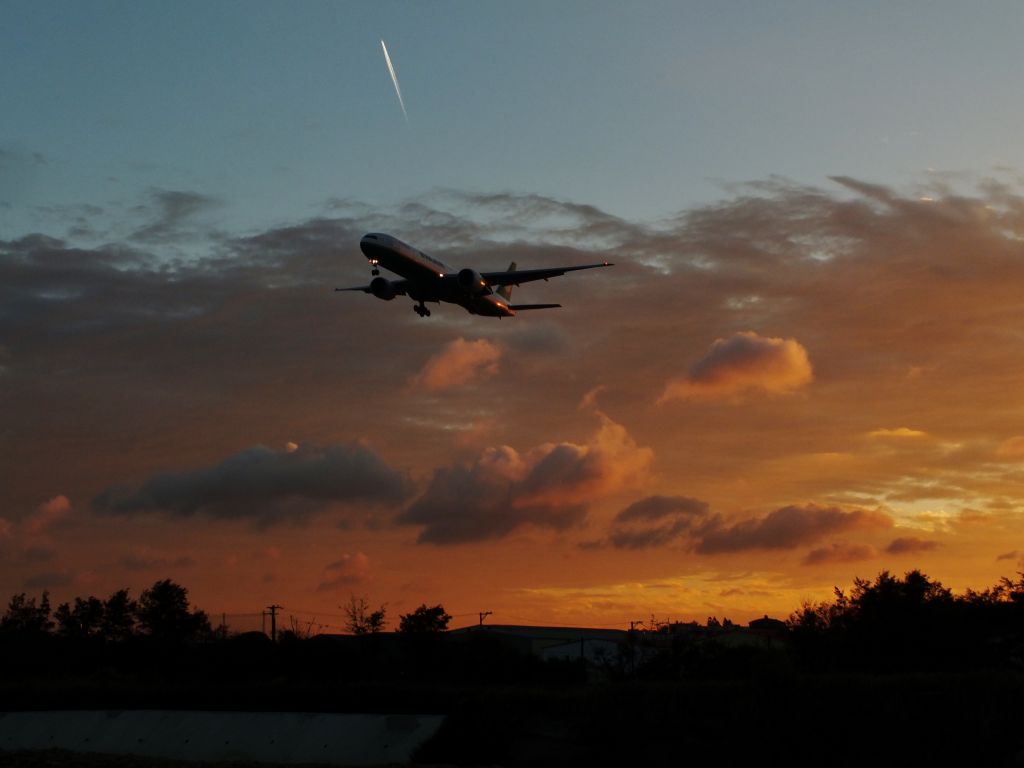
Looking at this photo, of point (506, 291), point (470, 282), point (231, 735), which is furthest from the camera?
point (506, 291)

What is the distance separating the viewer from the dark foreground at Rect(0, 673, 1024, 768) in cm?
3030

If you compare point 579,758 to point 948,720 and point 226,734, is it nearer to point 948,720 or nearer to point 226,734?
point 948,720

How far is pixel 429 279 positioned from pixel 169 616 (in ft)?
149

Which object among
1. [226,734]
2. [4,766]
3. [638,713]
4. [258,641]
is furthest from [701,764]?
[258,641]

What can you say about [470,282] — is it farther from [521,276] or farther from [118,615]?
[118,615]

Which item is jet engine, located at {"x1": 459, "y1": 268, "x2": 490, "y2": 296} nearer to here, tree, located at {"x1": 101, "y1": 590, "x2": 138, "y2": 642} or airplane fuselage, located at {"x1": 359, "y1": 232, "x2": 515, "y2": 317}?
airplane fuselage, located at {"x1": 359, "y1": 232, "x2": 515, "y2": 317}

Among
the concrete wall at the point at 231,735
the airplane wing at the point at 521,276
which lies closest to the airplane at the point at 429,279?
the airplane wing at the point at 521,276

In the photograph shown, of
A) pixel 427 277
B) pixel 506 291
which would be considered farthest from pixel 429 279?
pixel 506 291

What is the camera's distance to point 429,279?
6638cm

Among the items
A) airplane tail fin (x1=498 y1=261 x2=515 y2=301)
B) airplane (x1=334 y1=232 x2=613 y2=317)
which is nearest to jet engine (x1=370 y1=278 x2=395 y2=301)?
airplane (x1=334 y1=232 x2=613 y2=317)

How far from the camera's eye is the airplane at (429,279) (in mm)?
63625

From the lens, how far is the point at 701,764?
30.7m

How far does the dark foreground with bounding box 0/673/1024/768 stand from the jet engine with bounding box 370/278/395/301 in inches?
1457

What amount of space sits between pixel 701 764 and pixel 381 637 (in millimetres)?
37437
